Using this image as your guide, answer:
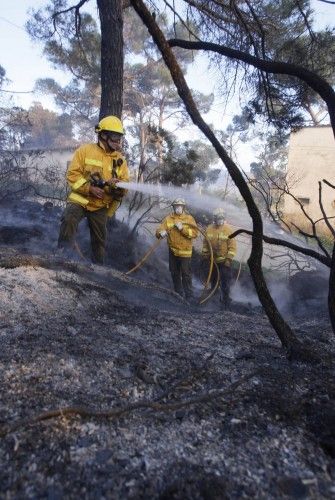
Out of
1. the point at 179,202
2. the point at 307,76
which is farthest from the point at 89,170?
the point at 307,76

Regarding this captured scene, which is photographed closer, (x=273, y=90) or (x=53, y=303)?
(x=53, y=303)

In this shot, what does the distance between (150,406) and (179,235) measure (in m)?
5.34

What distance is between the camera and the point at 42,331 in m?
2.86

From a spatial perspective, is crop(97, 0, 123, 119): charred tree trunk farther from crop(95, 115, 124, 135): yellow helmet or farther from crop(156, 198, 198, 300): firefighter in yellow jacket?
crop(156, 198, 198, 300): firefighter in yellow jacket

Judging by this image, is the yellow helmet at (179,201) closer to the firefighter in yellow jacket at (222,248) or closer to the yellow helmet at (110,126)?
the firefighter in yellow jacket at (222,248)

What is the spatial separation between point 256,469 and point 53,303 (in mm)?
2162

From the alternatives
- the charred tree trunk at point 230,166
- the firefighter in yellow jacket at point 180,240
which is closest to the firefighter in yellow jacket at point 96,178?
the firefighter in yellow jacket at point 180,240

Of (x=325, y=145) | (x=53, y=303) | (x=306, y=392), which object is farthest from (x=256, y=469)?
(x=325, y=145)

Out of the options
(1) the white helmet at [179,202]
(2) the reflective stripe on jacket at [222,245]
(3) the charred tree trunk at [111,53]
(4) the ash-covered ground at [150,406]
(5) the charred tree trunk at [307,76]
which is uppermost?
(3) the charred tree trunk at [111,53]

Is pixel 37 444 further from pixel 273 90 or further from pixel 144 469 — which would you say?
pixel 273 90

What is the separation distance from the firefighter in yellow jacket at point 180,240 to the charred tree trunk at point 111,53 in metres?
2.05

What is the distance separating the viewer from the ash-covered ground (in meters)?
1.60

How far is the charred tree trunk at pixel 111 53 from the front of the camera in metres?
7.01

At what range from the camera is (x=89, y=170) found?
17.7 feet
